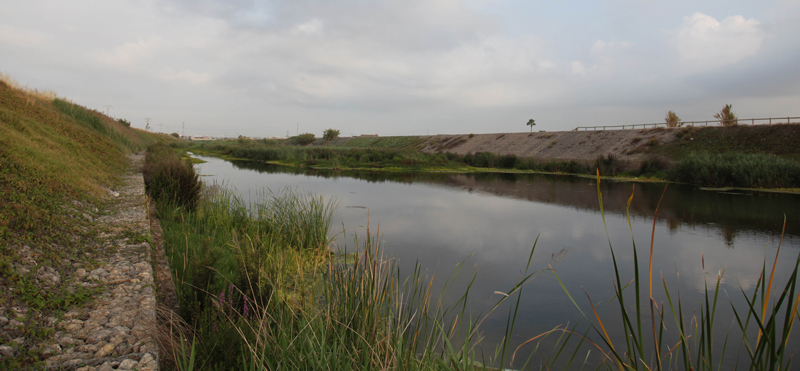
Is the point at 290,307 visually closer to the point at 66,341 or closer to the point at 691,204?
the point at 66,341

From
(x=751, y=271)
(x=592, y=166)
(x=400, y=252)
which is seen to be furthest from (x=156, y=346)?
(x=592, y=166)

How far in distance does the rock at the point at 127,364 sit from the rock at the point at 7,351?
15.8 inches

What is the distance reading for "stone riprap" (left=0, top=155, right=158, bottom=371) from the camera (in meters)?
1.64

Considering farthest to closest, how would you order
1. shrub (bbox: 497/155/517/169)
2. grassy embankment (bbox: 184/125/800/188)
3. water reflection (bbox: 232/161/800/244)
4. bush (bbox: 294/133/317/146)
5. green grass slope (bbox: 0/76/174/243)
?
bush (bbox: 294/133/317/146)
shrub (bbox: 497/155/517/169)
grassy embankment (bbox: 184/125/800/188)
water reflection (bbox: 232/161/800/244)
green grass slope (bbox: 0/76/174/243)

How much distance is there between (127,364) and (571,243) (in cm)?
612

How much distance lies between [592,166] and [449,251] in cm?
1666

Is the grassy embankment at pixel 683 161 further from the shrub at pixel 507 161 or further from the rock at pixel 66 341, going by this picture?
the rock at pixel 66 341

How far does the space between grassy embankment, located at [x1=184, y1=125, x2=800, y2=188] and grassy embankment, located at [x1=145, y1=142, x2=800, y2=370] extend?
12857mm

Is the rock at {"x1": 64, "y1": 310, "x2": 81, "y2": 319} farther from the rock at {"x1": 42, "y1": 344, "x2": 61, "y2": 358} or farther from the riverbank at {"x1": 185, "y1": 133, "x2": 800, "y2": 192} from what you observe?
the riverbank at {"x1": 185, "y1": 133, "x2": 800, "y2": 192}

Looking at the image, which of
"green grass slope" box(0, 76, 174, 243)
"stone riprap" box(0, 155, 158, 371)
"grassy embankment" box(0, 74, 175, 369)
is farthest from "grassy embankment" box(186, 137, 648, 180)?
"stone riprap" box(0, 155, 158, 371)

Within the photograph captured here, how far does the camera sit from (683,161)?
640 inches

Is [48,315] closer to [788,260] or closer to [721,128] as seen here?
[788,260]

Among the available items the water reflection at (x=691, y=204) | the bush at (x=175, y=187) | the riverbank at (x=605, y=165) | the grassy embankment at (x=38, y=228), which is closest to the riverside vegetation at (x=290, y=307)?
the grassy embankment at (x=38, y=228)

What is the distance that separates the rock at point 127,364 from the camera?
1.60m
